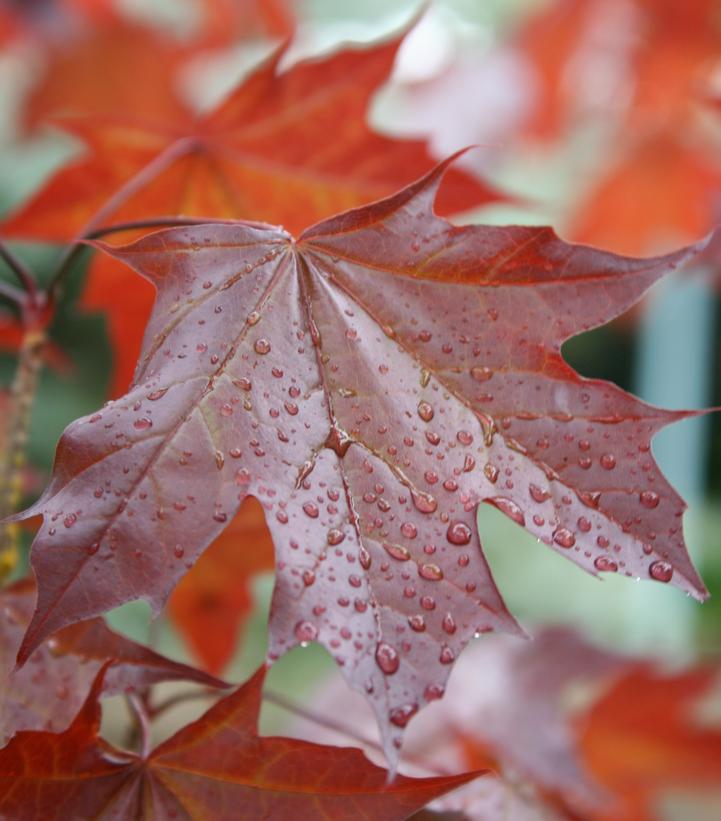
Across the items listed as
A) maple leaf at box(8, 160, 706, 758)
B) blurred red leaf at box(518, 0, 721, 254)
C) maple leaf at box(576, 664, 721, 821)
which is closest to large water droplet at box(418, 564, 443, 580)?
maple leaf at box(8, 160, 706, 758)

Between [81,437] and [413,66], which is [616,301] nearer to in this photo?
[81,437]

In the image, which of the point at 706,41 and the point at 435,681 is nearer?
the point at 435,681

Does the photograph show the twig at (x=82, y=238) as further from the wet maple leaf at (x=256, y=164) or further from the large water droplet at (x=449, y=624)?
the large water droplet at (x=449, y=624)

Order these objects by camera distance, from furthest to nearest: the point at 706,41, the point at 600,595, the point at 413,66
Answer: the point at 600,595 < the point at 413,66 < the point at 706,41

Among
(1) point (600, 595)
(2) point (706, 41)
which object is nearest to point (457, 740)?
(2) point (706, 41)

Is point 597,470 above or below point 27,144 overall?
below

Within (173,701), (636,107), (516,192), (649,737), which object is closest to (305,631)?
(173,701)
